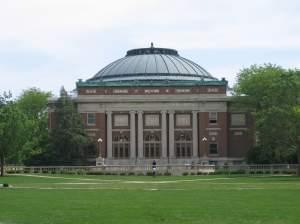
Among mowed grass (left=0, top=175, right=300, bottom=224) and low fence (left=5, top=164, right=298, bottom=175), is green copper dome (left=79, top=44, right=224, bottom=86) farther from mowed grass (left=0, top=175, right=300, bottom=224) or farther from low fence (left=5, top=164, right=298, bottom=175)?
mowed grass (left=0, top=175, right=300, bottom=224)

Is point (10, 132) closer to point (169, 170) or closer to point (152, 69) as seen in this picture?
point (169, 170)

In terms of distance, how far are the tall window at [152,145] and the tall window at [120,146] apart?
305 centimetres

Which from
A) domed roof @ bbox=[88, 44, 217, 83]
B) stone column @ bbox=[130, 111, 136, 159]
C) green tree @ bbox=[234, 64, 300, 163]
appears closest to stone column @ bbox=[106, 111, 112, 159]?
stone column @ bbox=[130, 111, 136, 159]

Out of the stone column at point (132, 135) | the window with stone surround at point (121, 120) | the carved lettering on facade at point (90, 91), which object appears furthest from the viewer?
the carved lettering on facade at point (90, 91)

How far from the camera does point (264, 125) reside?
6988cm

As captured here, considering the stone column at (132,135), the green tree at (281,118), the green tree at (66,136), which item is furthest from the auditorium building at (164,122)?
the green tree at (281,118)

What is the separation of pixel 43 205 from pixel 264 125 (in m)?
44.2

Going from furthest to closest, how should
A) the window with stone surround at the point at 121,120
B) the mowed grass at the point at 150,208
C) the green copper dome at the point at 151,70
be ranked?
the green copper dome at the point at 151,70 < the window with stone surround at the point at 121,120 < the mowed grass at the point at 150,208

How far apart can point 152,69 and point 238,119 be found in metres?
19.0

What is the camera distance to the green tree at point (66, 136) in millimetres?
98438

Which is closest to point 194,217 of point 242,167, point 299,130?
point 299,130

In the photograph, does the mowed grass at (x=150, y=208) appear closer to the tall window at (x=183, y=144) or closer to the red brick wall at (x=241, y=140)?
the tall window at (x=183, y=144)

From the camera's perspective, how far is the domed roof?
384 feet

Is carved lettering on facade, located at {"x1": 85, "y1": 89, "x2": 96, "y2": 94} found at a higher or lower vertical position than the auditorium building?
higher
